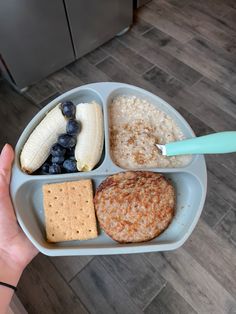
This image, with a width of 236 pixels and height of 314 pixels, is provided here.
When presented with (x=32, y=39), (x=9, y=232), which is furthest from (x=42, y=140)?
(x=32, y=39)

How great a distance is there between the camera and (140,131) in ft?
2.82

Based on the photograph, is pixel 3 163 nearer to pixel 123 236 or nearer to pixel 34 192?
pixel 34 192

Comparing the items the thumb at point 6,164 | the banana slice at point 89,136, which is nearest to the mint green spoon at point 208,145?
A: the banana slice at point 89,136

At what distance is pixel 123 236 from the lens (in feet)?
2.39

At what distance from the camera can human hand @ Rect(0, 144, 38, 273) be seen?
752 millimetres

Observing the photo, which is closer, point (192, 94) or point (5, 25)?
point (5, 25)

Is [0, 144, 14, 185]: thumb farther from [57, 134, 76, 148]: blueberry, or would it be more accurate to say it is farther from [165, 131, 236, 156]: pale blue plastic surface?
[165, 131, 236, 156]: pale blue plastic surface

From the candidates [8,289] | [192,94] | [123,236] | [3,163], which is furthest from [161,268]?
[192,94]

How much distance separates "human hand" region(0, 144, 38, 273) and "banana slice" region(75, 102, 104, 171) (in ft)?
0.66

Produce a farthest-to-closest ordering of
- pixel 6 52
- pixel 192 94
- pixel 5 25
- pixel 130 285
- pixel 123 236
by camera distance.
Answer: pixel 192 94, pixel 6 52, pixel 5 25, pixel 130 285, pixel 123 236

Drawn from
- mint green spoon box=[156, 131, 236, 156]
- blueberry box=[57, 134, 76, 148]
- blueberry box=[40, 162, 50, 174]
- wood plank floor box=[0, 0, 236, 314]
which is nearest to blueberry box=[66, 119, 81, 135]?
blueberry box=[57, 134, 76, 148]

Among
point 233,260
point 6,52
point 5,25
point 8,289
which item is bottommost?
point 233,260

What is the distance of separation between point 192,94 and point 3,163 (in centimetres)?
115

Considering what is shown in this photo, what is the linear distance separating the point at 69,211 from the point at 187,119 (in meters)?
0.94
